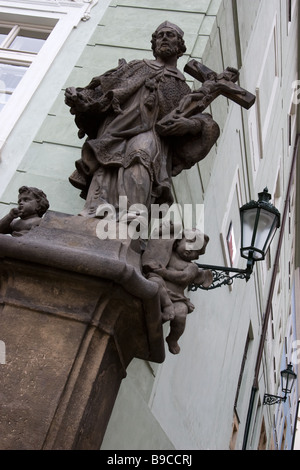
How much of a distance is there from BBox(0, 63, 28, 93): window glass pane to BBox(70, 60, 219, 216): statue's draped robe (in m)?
2.29

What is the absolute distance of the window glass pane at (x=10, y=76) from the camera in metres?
6.74

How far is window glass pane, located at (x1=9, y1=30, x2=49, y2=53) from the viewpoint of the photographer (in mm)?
7262

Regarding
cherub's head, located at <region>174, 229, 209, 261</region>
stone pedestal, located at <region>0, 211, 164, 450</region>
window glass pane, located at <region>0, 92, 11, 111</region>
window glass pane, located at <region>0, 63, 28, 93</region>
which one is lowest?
stone pedestal, located at <region>0, 211, 164, 450</region>

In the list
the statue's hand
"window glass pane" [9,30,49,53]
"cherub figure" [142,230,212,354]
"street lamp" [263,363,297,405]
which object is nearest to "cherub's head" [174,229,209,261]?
"cherub figure" [142,230,212,354]

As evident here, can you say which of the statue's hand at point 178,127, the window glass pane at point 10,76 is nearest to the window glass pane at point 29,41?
the window glass pane at point 10,76

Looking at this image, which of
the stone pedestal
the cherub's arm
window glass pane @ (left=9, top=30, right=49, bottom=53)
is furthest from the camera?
window glass pane @ (left=9, top=30, right=49, bottom=53)

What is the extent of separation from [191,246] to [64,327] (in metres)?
1.09

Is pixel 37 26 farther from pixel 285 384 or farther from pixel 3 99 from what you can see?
pixel 285 384

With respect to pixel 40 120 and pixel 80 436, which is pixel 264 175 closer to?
pixel 40 120

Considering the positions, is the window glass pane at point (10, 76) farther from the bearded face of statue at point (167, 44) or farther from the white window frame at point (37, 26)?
the bearded face of statue at point (167, 44)

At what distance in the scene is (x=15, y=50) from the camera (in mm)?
7129

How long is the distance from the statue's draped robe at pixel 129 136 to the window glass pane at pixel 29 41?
→ 2812 mm

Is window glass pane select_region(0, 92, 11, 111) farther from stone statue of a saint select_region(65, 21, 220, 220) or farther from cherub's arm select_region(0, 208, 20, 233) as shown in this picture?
cherub's arm select_region(0, 208, 20, 233)

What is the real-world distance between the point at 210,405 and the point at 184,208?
3991 millimetres
